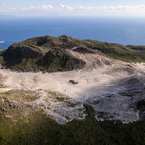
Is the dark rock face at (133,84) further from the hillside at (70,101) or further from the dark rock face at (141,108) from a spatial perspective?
the dark rock face at (141,108)

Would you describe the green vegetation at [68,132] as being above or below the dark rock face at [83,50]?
below

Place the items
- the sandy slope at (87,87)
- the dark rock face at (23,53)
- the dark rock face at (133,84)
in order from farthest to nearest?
the dark rock face at (23,53)
the dark rock face at (133,84)
the sandy slope at (87,87)

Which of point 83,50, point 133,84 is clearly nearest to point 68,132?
point 133,84

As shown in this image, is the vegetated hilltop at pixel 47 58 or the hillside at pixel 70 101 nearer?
the hillside at pixel 70 101

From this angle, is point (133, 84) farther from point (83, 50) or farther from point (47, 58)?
point (47, 58)

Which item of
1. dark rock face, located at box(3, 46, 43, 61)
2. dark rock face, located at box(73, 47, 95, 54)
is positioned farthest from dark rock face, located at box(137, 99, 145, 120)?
dark rock face, located at box(3, 46, 43, 61)

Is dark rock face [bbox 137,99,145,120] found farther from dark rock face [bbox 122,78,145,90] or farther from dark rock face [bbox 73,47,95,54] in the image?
dark rock face [bbox 73,47,95,54]

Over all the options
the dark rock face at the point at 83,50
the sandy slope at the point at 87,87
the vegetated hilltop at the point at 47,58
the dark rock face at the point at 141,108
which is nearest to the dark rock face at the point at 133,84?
the sandy slope at the point at 87,87
